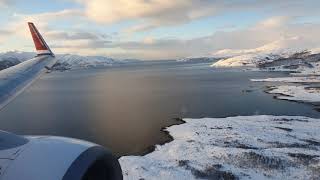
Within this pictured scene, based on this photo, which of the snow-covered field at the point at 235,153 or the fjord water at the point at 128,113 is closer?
the snow-covered field at the point at 235,153

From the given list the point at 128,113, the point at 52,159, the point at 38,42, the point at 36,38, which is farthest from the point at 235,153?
the point at 52,159

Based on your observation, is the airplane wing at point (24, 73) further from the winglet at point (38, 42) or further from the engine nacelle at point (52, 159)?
the engine nacelle at point (52, 159)

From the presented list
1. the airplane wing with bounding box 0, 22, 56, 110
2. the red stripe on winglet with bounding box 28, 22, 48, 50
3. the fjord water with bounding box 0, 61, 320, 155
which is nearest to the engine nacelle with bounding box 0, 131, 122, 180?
the airplane wing with bounding box 0, 22, 56, 110

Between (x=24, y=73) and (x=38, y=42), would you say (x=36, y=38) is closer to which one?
(x=38, y=42)

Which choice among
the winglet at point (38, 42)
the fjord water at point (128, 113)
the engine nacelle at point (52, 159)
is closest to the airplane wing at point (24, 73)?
the winglet at point (38, 42)

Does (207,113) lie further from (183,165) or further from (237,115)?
(183,165)

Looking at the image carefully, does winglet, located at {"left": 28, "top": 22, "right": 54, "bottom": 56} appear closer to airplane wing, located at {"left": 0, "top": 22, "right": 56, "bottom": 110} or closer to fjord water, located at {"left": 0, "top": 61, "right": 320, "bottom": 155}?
airplane wing, located at {"left": 0, "top": 22, "right": 56, "bottom": 110}
